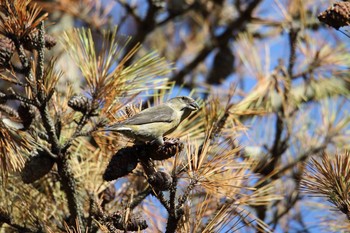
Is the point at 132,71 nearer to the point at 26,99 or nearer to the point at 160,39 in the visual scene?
the point at 26,99

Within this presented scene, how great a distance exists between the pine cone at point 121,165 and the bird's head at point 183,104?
0.29 m

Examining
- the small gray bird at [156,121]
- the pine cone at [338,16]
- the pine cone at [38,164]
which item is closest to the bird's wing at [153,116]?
the small gray bird at [156,121]

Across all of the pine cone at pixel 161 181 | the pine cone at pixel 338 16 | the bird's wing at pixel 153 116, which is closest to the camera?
the pine cone at pixel 161 181

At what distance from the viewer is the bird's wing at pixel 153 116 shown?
170cm

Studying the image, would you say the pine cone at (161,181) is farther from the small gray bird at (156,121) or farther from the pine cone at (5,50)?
the pine cone at (5,50)

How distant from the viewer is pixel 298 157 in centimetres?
268

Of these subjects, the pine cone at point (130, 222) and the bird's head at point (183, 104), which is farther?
the bird's head at point (183, 104)

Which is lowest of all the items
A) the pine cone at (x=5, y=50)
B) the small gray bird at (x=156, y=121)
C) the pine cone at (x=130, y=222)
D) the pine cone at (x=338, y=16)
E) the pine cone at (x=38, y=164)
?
the pine cone at (x=130, y=222)

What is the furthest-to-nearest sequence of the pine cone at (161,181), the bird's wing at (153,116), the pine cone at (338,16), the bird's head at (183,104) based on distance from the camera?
the bird's head at (183,104) → the bird's wing at (153,116) → the pine cone at (338,16) → the pine cone at (161,181)

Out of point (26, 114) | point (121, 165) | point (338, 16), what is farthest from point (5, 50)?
point (338, 16)

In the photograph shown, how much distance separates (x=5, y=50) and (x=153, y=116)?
43 centimetres

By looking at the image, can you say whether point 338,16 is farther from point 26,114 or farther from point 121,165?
point 26,114

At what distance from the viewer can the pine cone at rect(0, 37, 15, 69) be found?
1600 mm

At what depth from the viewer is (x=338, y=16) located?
1577mm
